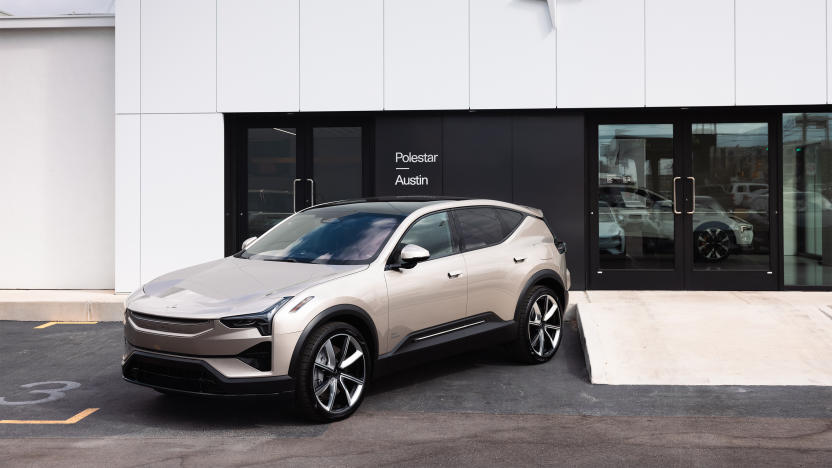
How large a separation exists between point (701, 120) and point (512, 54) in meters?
2.84

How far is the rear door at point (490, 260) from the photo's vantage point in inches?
269

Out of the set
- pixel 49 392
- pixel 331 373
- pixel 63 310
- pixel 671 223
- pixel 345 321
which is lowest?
pixel 49 392

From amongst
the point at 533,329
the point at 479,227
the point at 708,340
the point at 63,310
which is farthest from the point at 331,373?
the point at 63,310

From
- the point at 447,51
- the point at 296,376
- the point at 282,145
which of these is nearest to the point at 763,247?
the point at 447,51

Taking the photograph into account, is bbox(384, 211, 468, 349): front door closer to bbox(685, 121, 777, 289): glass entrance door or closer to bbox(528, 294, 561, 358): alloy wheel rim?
bbox(528, 294, 561, 358): alloy wheel rim

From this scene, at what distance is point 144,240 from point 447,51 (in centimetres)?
528

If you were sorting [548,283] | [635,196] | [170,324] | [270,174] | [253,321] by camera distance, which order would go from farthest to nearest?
[270,174] < [635,196] < [548,283] < [170,324] < [253,321]

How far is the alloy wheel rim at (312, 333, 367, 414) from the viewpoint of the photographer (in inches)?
219

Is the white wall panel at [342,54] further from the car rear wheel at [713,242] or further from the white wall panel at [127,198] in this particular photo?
the car rear wheel at [713,242]

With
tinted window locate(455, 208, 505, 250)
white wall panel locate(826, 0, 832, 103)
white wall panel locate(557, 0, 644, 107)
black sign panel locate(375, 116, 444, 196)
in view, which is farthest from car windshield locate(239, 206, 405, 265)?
white wall panel locate(826, 0, 832, 103)

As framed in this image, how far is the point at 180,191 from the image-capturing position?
39.5ft

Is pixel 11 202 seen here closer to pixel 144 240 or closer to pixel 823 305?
pixel 144 240

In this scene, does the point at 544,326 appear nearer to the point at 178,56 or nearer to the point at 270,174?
the point at 270,174

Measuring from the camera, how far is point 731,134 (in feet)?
37.6
